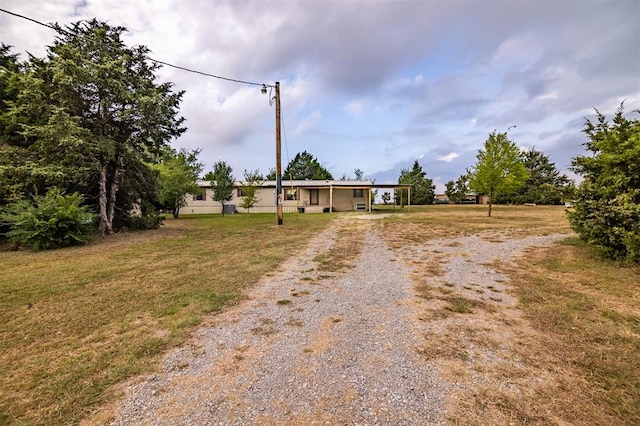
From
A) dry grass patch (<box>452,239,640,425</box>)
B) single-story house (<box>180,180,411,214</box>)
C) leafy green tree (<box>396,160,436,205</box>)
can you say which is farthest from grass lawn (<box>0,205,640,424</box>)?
leafy green tree (<box>396,160,436,205</box>)

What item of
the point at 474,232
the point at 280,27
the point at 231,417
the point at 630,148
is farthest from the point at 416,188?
the point at 231,417

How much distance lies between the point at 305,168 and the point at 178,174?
95.7 feet

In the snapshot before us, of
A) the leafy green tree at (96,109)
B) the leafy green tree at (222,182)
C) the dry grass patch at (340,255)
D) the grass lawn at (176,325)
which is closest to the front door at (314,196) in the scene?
the leafy green tree at (222,182)

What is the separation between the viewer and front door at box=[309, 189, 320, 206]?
26.5 meters

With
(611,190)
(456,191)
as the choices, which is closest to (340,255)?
(611,190)

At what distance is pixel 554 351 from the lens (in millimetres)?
2641

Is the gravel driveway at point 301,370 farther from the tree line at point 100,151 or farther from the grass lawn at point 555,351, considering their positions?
the tree line at point 100,151

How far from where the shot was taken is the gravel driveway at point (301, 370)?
1897 millimetres

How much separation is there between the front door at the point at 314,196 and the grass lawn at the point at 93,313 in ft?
62.2

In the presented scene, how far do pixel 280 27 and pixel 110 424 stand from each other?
13.6m

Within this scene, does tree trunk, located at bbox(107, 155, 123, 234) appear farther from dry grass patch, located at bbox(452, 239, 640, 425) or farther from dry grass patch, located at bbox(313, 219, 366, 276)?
dry grass patch, located at bbox(452, 239, 640, 425)

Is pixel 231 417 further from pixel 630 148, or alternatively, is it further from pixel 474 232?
pixel 474 232

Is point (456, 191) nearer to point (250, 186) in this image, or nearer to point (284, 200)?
point (284, 200)

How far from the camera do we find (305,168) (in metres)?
46.8
